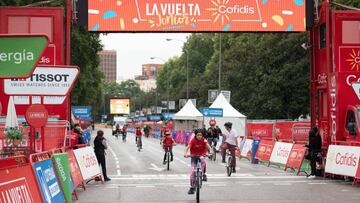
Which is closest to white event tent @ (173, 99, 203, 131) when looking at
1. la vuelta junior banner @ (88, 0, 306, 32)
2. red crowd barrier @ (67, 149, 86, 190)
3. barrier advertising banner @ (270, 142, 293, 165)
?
barrier advertising banner @ (270, 142, 293, 165)

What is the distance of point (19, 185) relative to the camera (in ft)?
27.6

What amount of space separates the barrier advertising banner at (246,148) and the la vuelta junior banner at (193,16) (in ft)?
29.2

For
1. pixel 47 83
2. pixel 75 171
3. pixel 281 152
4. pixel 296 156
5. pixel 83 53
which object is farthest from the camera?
pixel 83 53

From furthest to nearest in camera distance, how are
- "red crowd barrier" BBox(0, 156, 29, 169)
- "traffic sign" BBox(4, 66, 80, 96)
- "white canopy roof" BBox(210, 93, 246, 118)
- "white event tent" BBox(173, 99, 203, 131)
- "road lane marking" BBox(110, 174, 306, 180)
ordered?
"white event tent" BBox(173, 99, 203, 131)
"white canopy roof" BBox(210, 93, 246, 118)
"road lane marking" BBox(110, 174, 306, 180)
"traffic sign" BBox(4, 66, 80, 96)
"red crowd barrier" BBox(0, 156, 29, 169)

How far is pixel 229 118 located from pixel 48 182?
31.7 meters

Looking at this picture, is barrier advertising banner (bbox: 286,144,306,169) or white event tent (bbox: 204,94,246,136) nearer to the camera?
barrier advertising banner (bbox: 286,144,306,169)

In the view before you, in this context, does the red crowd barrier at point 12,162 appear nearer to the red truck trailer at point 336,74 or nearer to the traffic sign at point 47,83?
the traffic sign at point 47,83

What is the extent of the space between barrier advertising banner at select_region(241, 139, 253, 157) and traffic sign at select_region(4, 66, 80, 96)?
49.4 ft

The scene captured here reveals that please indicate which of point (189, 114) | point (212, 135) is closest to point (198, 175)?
point (212, 135)

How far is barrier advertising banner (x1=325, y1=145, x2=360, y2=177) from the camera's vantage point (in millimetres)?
17359

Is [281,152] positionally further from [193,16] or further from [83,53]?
[83,53]

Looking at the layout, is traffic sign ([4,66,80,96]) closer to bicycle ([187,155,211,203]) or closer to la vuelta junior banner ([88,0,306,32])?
bicycle ([187,155,211,203])

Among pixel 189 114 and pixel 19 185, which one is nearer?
Answer: pixel 19 185

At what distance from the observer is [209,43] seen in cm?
12562
